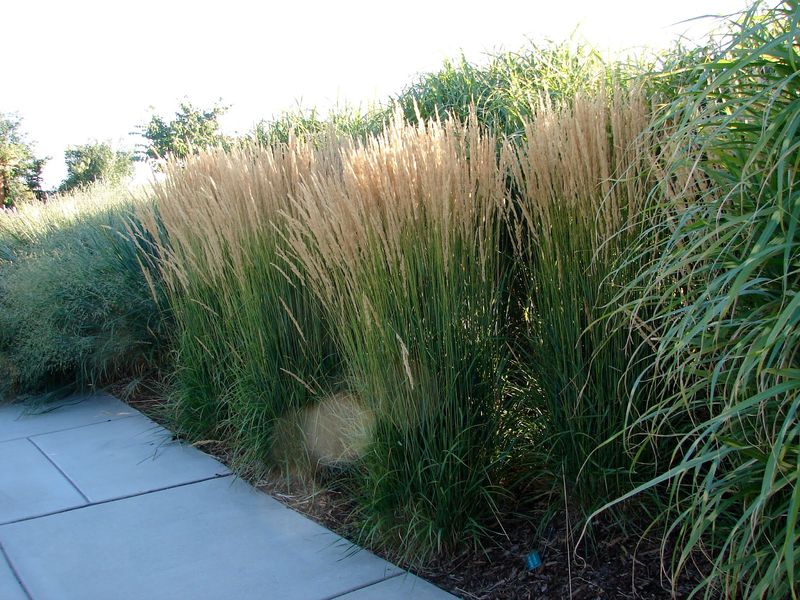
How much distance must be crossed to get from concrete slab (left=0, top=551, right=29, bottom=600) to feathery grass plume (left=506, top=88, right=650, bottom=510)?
7.50ft

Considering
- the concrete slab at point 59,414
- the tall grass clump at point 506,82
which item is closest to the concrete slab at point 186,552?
the concrete slab at point 59,414

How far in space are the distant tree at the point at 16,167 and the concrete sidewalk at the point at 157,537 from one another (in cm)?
3052

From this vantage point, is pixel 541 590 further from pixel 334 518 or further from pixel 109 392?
pixel 109 392

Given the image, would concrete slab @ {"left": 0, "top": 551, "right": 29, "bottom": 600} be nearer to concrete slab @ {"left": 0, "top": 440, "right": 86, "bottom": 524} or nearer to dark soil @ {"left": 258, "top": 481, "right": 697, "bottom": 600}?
concrete slab @ {"left": 0, "top": 440, "right": 86, "bottom": 524}

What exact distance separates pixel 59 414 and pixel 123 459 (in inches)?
68.1

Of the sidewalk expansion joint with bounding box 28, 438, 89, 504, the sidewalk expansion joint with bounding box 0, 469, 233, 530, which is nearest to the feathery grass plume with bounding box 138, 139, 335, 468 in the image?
the sidewalk expansion joint with bounding box 0, 469, 233, 530

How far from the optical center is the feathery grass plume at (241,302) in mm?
4234

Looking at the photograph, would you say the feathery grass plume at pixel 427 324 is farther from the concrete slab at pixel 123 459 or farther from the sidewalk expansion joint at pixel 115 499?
the concrete slab at pixel 123 459

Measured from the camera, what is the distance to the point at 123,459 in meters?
4.96

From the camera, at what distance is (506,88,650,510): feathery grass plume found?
2.86m

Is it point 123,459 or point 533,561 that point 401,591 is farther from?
point 123,459

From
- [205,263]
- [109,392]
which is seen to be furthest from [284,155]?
[109,392]

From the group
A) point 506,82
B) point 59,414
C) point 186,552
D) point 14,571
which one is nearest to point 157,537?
point 186,552

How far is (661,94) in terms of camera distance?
2.92 m
